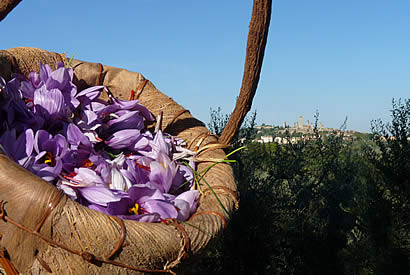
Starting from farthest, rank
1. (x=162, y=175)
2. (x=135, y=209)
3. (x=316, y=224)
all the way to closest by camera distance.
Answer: (x=316, y=224), (x=162, y=175), (x=135, y=209)

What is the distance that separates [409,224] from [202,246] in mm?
2864

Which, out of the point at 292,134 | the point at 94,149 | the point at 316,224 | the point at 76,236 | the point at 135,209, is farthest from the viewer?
the point at 292,134

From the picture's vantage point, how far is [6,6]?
115cm

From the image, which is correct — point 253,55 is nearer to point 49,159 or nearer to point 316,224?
point 49,159

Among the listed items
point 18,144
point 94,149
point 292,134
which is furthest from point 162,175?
point 292,134

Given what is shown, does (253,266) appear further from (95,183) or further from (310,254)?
Answer: (95,183)

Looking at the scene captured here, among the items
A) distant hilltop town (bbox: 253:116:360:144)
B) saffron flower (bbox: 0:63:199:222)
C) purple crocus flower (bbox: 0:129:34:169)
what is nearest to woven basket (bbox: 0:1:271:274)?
saffron flower (bbox: 0:63:199:222)

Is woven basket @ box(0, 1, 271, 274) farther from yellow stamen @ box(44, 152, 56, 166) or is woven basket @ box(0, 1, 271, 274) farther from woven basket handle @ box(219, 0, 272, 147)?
woven basket handle @ box(219, 0, 272, 147)

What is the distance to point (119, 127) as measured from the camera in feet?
4.94

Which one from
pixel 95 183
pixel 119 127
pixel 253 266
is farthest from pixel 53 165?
pixel 253 266

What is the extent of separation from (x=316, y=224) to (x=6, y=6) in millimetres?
3769

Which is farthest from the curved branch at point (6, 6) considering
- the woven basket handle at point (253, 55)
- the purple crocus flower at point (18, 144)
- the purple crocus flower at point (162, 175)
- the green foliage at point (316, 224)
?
the green foliage at point (316, 224)

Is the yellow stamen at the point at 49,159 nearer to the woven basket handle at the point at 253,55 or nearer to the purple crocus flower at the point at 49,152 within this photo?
the purple crocus flower at the point at 49,152

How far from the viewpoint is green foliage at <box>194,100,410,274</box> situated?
3.17 m
